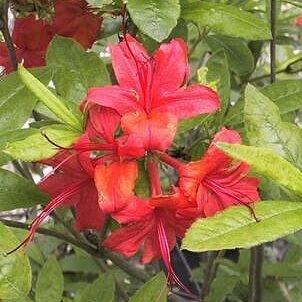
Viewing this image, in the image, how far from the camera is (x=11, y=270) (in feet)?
2.92

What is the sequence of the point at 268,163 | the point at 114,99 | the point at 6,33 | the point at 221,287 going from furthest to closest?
the point at 221,287 < the point at 6,33 < the point at 114,99 < the point at 268,163

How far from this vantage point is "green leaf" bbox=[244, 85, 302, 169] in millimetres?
879

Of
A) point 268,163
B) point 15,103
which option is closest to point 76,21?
point 15,103

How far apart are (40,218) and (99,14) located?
39 centimetres

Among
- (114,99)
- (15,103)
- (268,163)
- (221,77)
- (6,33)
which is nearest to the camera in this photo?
(268,163)

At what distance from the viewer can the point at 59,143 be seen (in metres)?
0.84

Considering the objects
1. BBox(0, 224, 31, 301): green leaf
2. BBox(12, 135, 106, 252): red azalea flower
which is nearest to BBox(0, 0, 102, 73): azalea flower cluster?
BBox(12, 135, 106, 252): red azalea flower

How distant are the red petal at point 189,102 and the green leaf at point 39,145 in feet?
0.33

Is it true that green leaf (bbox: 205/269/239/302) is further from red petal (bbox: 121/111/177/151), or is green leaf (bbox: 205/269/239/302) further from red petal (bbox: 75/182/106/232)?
red petal (bbox: 121/111/177/151)

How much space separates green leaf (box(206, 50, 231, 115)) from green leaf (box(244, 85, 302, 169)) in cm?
27

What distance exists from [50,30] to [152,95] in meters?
0.35

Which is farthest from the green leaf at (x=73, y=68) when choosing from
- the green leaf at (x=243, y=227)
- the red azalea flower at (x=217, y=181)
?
the green leaf at (x=243, y=227)

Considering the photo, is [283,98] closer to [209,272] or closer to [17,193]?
[17,193]

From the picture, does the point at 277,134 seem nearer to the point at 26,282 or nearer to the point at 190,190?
the point at 190,190
